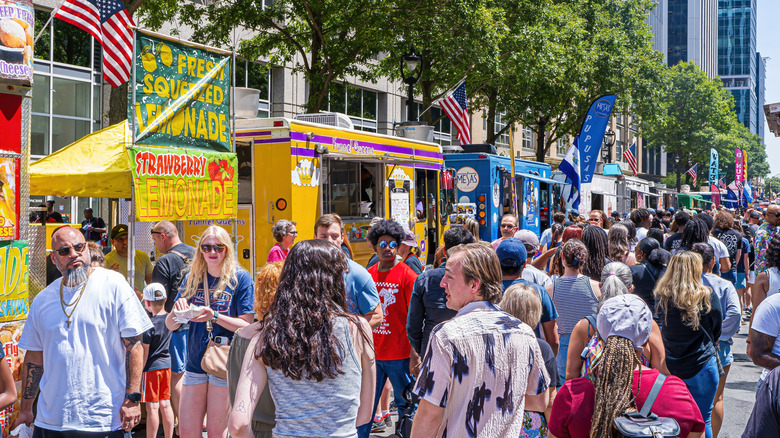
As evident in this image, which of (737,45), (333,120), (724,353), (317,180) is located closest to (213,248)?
(724,353)

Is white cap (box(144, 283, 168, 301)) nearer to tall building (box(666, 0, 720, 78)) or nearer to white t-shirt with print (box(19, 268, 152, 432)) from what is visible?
white t-shirt with print (box(19, 268, 152, 432))

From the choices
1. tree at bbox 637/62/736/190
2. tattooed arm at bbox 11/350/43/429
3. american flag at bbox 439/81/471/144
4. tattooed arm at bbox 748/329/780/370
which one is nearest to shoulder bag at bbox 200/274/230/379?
tattooed arm at bbox 11/350/43/429

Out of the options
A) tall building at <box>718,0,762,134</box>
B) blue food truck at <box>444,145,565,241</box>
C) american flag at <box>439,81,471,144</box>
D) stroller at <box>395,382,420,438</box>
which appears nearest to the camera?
stroller at <box>395,382,420,438</box>

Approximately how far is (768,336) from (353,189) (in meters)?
8.28

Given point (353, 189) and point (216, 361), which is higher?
point (353, 189)

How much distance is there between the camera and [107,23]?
11.6 m

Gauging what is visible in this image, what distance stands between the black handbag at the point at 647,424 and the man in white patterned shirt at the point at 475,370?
418 mm

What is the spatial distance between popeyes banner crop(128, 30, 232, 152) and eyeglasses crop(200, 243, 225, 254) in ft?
9.41

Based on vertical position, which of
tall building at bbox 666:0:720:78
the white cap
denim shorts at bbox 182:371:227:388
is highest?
tall building at bbox 666:0:720:78

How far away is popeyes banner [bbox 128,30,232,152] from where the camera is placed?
282 inches

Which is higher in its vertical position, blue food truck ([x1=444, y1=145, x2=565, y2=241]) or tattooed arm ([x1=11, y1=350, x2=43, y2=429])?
blue food truck ([x1=444, y1=145, x2=565, y2=241])

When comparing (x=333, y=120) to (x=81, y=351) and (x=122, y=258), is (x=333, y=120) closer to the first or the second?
(x=122, y=258)

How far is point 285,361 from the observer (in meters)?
2.84

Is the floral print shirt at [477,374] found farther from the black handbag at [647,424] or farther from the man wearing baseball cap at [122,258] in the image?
the man wearing baseball cap at [122,258]
